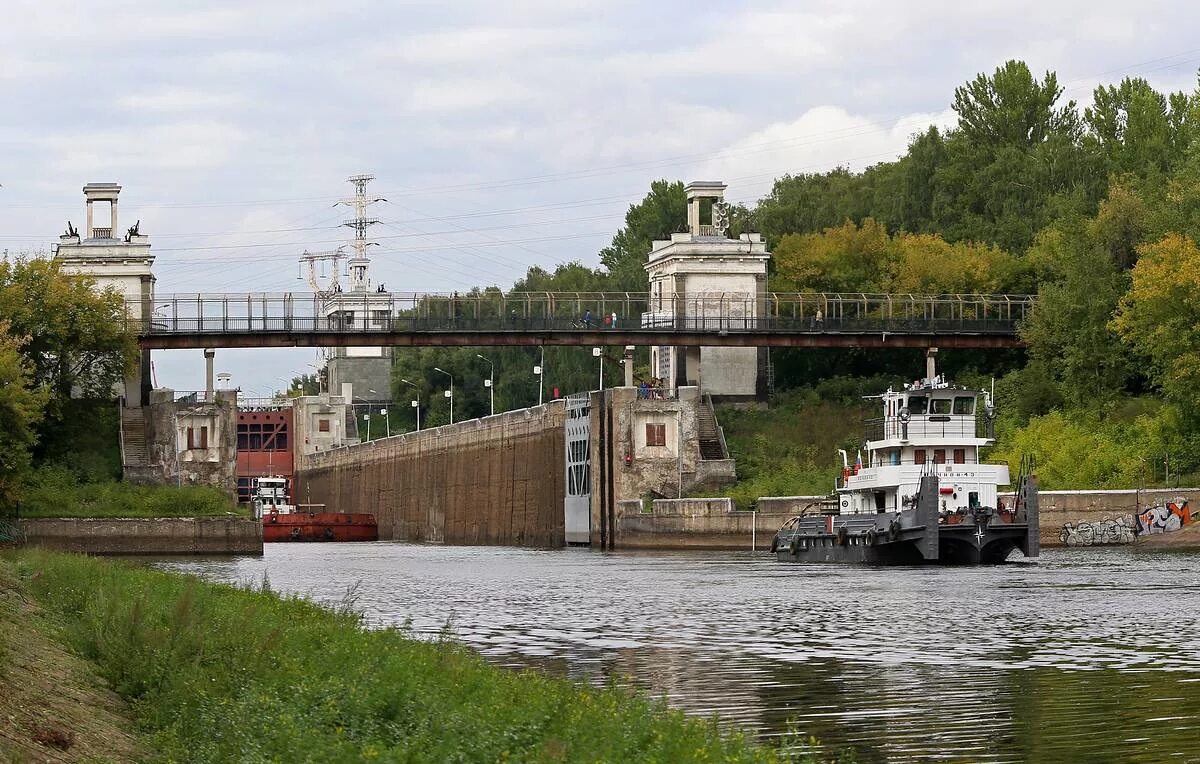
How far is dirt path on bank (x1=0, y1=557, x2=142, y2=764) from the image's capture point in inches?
707

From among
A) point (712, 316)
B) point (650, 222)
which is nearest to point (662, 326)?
point (712, 316)

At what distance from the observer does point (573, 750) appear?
1680 cm

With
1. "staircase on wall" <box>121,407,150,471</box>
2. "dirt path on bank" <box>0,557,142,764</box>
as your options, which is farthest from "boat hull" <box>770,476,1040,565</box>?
"staircase on wall" <box>121,407,150,471</box>

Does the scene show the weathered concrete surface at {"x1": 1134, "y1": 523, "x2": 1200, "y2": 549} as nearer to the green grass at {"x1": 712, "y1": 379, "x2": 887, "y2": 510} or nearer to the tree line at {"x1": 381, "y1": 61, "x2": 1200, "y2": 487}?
the tree line at {"x1": 381, "y1": 61, "x2": 1200, "y2": 487}

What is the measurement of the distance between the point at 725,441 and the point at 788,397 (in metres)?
7.71

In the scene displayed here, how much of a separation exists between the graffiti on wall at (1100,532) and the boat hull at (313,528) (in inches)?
2688

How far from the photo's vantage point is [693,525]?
293 ft

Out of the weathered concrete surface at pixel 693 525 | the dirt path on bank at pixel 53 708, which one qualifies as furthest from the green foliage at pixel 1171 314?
the dirt path on bank at pixel 53 708

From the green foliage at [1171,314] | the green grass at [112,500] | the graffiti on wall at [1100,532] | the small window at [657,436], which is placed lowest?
the graffiti on wall at [1100,532]

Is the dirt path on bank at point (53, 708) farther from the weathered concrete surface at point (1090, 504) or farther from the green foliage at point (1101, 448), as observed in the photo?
the green foliage at point (1101, 448)

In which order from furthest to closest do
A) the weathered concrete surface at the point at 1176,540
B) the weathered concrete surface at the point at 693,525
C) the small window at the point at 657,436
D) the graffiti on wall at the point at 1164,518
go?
the small window at the point at 657,436 → the weathered concrete surface at the point at 693,525 → the graffiti on wall at the point at 1164,518 → the weathered concrete surface at the point at 1176,540

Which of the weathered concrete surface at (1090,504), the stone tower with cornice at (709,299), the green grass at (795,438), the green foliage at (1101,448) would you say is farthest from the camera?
→ the stone tower with cornice at (709,299)

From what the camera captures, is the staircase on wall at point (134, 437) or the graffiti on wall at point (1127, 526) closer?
the graffiti on wall at point (1127, 526)

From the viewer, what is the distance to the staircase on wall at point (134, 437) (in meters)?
97.4
